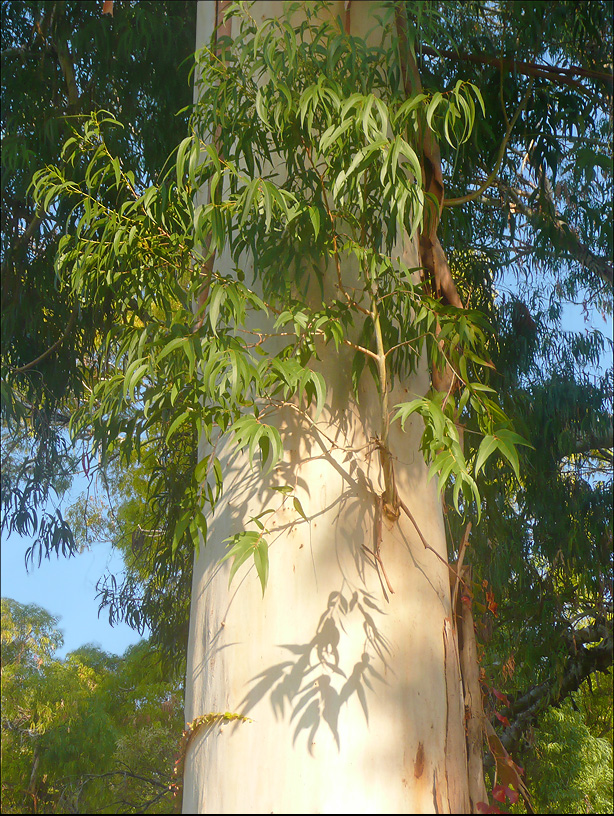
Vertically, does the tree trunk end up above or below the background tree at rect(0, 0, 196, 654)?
below

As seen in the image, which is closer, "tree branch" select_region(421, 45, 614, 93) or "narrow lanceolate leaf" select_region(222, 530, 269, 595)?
"narrow lanceolate leaf" select_region(222, 530, 269, 595)

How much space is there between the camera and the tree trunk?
0.84 m

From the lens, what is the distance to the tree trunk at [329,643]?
0.84m

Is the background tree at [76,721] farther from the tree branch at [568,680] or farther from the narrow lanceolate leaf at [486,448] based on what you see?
the narrow lanceolate leaf at [486,448]

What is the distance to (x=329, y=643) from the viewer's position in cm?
89

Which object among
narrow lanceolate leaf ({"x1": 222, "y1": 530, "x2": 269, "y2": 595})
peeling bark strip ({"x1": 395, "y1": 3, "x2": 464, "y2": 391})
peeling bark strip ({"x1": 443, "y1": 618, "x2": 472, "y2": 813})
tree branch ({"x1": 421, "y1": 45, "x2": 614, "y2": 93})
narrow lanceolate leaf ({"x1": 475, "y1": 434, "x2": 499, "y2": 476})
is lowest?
peeling bark strip ({"x1": 443, "y1": 618, "x2": 472, "y2": 813})

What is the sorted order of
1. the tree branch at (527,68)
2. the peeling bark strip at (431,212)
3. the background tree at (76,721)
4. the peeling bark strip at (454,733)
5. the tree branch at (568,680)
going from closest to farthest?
the peeling bark strip at (454,733), the peeling bark strip at (431,212), the tree branch at (527,68), the background tree at (76,721), the tree branch at (568,680)

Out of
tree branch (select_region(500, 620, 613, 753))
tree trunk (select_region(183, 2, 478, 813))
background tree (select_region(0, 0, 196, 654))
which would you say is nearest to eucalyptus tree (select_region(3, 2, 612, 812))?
tree trunk (select_region(183, 2, 478, 813))

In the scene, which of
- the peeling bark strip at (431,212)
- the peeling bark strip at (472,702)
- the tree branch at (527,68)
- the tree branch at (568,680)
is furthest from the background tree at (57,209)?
the tree branch at (568,680)

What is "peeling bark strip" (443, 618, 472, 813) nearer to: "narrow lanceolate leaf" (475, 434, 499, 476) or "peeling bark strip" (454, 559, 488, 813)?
"peeling bark strip" (454, 559, 488, 813)

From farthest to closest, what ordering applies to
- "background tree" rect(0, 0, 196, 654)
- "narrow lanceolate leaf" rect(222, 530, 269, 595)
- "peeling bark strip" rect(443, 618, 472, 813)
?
1. "background tree" rect(0, 0, 196, 654)
2. "peeling bark strip" rect(443, 618, 472, 813)
3. "narrow lanceolate leaf" rect(222, 530, 269, 595)

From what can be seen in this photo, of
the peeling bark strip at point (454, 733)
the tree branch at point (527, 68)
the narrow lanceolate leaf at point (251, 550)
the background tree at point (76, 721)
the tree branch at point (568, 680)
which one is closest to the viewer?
the narrow lanceolate leaf at point (251, 550)

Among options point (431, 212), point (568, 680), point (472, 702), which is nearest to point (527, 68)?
point (431, 212)

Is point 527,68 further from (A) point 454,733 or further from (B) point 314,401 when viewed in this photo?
(A) point 454,733
